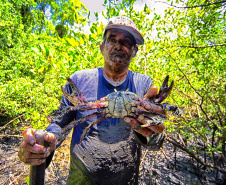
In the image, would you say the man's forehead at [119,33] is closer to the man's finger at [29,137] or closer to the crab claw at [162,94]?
the crab claw at [162,94]

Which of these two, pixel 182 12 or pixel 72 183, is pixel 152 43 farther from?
pixel 72 183

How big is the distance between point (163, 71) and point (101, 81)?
329 centimetres

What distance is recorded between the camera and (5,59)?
827cm

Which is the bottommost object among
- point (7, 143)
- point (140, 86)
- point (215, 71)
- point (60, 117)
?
point (7, 143)

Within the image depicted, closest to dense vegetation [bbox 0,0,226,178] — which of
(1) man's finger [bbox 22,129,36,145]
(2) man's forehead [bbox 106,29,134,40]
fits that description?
(2) man's forehead [bbox 106,29,134,40]

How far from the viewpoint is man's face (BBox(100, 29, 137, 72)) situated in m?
2.10

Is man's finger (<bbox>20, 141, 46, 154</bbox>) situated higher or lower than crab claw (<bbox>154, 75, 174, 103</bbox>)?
lower

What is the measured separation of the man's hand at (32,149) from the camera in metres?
1.18

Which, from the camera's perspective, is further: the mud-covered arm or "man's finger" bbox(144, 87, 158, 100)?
the mud-covered arm

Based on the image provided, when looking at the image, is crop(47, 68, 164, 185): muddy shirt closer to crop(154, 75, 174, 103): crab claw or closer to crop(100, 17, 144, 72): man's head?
crop(100, 17, 144, 72): man's head

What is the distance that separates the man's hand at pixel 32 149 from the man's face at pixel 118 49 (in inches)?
53.0

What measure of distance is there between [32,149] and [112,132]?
104cm

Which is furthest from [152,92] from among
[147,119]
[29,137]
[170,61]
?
[170,61]

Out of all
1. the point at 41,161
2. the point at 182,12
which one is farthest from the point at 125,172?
the point at 182,12
